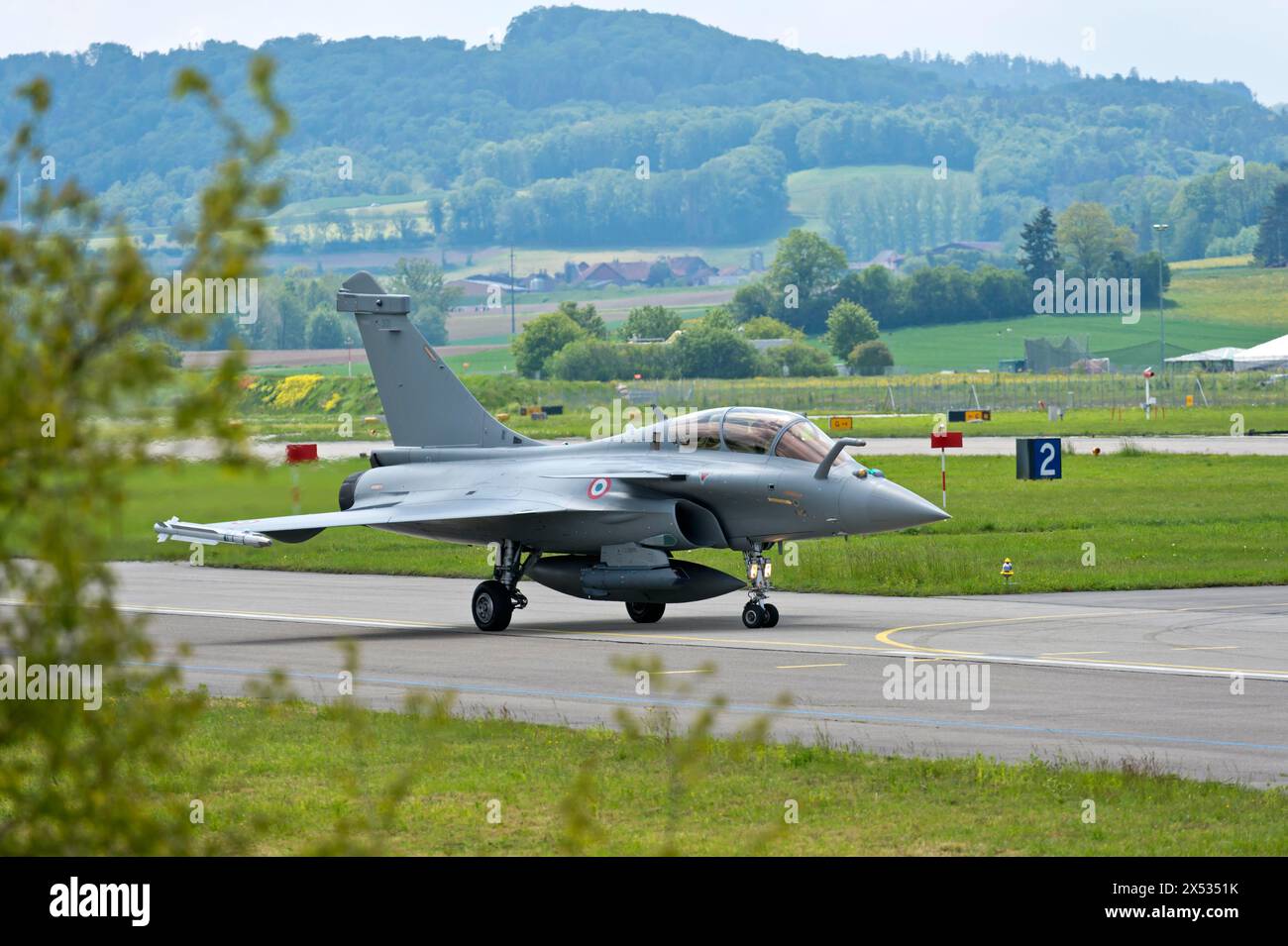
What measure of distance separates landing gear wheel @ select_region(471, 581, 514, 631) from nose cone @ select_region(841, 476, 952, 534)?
498 centimetres

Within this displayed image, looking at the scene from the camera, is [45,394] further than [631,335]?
No

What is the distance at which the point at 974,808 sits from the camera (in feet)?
38.8

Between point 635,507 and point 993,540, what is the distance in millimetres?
13116

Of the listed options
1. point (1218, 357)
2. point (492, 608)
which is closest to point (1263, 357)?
point (1218, 357)

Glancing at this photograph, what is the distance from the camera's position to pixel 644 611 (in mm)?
25266

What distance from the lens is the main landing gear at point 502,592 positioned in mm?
24328

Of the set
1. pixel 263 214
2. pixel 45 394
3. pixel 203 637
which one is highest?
pixel 263 214

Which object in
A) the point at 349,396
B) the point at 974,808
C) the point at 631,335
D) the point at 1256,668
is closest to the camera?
the point at 974,808

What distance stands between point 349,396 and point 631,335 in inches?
2008

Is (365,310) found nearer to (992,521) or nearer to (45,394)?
(992,521)

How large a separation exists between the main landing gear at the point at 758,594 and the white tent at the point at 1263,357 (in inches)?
4899
